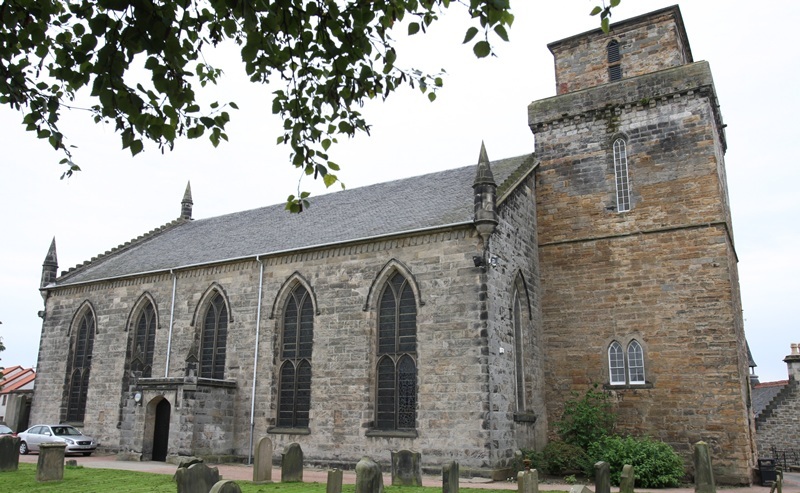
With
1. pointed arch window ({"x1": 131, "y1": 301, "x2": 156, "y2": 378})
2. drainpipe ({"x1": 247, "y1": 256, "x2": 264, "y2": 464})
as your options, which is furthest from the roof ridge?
drainpipe ({"x1": 247, "y1": 256, "x2": 264, "y2": 464})

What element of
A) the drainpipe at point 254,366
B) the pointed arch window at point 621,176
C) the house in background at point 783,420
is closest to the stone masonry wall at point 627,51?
the pointed arch window at point 621,176

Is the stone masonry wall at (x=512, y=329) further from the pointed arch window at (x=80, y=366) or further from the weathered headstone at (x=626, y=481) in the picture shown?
the pointed arch window at (x=80, y=366)

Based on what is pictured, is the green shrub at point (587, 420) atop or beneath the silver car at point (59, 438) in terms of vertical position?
atop

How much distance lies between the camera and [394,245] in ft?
75.4

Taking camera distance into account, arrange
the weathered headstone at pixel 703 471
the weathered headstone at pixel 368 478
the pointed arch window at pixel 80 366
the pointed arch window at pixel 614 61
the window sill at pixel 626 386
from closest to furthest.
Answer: the weathered headstone at pixel 368 478 < the weathered headstone at pixel 703 471 < the window sill at pixel 626 386 < the pointed arch window at pixel 614 61 < the pointed arch window at pixel 80 366

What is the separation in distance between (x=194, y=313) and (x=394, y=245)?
972cm

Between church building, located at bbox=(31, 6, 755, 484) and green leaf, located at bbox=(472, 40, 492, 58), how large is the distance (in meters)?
14.2

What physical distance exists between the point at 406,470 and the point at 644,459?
22.2 ft

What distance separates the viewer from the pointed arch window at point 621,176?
24109 mm

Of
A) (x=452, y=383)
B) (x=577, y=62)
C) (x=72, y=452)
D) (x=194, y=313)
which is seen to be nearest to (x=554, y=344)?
(x=452, y=383)

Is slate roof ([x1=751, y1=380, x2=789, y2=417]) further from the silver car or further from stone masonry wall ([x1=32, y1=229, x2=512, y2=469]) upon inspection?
the silver car

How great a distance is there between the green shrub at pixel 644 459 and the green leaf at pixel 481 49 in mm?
15083

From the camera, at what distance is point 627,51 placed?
2583 centimetres

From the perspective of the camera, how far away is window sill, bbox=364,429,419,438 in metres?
20.8
